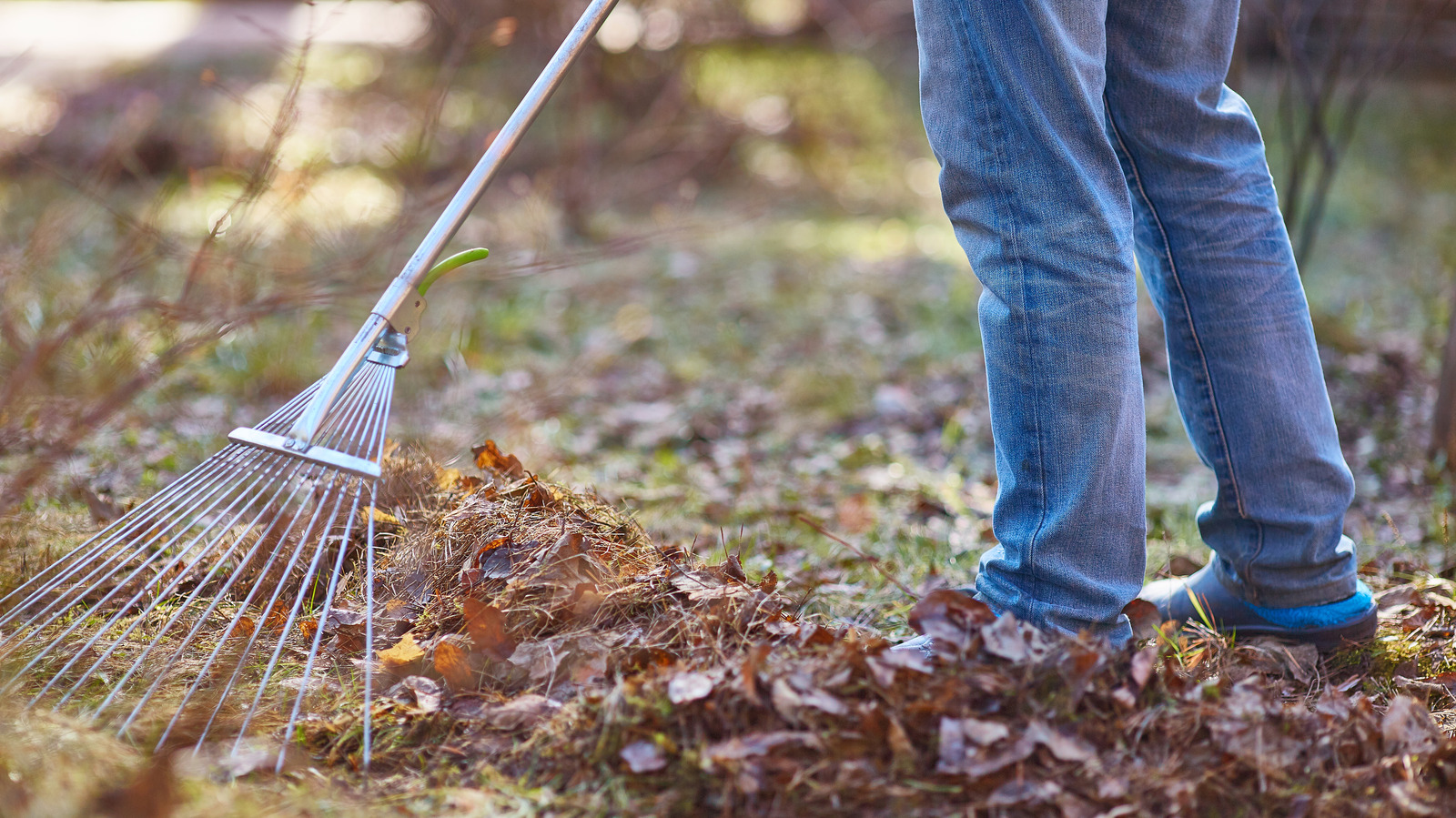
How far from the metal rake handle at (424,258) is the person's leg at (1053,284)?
0.60 metres

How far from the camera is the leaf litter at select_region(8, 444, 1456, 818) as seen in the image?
3.87 ft

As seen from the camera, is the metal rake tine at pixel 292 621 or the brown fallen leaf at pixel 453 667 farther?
the brown fallen leaf at pixel 453 667

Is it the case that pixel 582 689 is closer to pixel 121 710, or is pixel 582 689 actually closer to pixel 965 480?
pixel 121 710

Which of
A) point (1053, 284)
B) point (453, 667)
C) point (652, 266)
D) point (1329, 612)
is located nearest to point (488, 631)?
point (453, 667)

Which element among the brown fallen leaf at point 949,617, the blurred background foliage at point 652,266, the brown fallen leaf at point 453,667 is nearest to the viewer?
the brown fallen leaf at point 949,617

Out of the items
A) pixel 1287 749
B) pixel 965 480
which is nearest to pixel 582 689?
pixel 1287 749

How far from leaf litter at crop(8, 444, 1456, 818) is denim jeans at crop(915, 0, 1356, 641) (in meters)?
0.15

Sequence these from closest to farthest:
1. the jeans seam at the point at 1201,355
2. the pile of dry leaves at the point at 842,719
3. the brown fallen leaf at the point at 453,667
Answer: the pile of dry leaves at the point at 842,719, the brown fallen leaf at the point at 453,667, the jeans seam at the point at 1201,355

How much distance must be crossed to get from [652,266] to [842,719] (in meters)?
3.45

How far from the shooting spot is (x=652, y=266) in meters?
4.51

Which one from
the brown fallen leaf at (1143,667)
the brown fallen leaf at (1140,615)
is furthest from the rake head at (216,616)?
the brown fallen leaf at (1140,615)

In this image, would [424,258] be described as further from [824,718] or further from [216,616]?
[824,718]

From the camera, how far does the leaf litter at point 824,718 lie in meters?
1.18

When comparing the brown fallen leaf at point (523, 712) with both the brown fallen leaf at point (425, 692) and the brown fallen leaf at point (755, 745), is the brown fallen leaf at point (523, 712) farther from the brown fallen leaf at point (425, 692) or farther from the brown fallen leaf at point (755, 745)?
the brown fallen leaf at point (755, 745)
